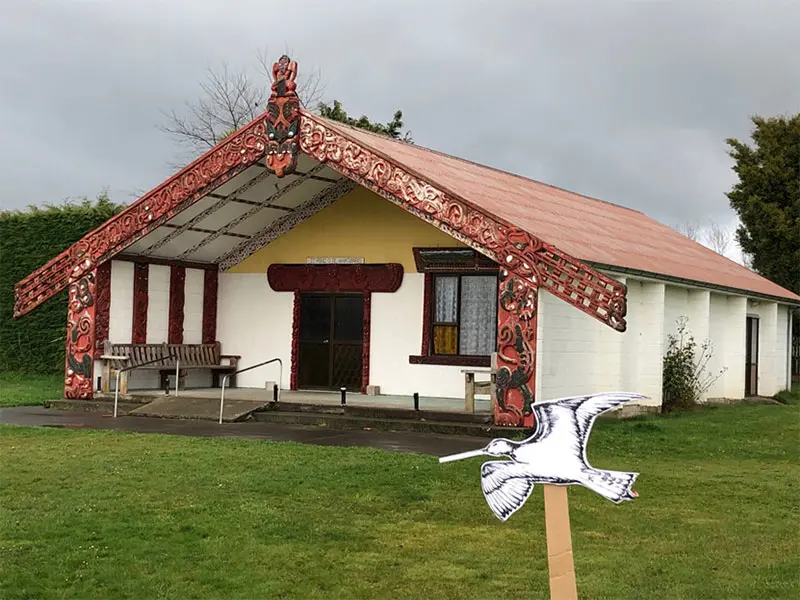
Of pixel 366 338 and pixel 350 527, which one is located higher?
pixel 366 338

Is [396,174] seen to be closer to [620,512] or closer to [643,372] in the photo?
[643,372]

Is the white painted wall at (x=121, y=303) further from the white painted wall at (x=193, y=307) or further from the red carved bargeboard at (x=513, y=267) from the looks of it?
the red carved bargeboard at (x=513, y=267)

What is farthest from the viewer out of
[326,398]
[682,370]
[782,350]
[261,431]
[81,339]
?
[782,350]

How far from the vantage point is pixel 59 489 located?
1085cm

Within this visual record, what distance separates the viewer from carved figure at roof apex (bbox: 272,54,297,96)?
1759cm

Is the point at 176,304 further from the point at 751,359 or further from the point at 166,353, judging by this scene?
the point at 751,359

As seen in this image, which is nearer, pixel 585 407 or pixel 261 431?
pixel 585 407

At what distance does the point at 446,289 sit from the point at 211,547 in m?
12.1

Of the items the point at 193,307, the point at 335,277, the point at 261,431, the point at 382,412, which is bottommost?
the point at 261,431

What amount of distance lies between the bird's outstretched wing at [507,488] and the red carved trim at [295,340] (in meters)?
15.9

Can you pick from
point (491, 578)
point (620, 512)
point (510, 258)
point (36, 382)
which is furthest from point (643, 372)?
point (36, 382)

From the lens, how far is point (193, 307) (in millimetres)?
22281

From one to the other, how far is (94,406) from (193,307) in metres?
3.87

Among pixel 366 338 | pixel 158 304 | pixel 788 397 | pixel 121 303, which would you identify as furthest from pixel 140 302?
pixel 788 397
